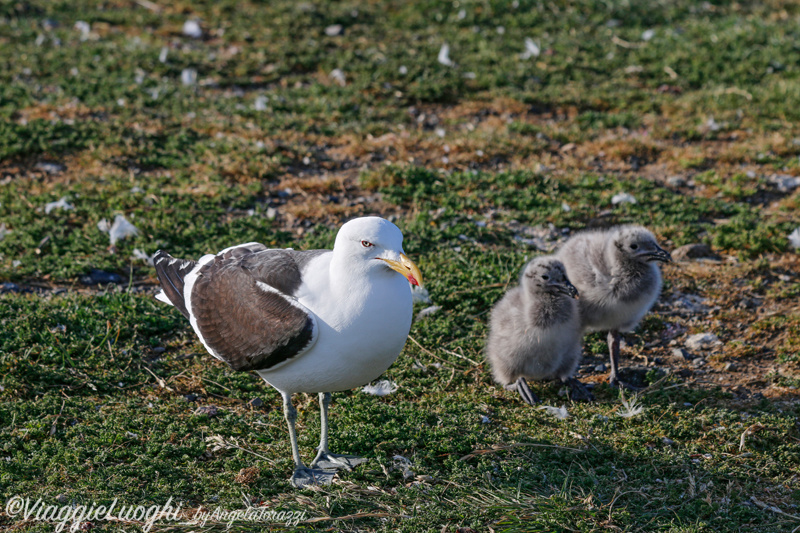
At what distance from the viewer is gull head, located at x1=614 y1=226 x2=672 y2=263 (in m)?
5.92

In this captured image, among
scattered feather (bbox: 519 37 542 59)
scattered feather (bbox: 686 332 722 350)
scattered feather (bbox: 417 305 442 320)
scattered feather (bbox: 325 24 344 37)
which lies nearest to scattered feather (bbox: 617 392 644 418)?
scattered feather (bbox: 686 332 722 350)

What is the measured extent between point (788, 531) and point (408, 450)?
2160 millimetres

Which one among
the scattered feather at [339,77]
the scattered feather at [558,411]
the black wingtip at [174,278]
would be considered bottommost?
the scattered feather at [558,411]

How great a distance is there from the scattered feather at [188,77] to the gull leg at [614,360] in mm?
6983

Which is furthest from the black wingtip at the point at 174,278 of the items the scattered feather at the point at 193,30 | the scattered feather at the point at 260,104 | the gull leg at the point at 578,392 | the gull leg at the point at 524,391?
the scattered feather at the point at 193,30

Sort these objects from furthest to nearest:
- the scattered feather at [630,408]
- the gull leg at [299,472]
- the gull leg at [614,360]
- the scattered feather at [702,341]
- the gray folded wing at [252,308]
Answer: the scattered feather at [702,341] < the gull leg at [614,360] < the scattered feather at [630,408] < the gull leg at [299,472] < the gray folded wing at [252,308]

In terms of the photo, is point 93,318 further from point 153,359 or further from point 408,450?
point 408,450

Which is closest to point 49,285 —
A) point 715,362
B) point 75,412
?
point 75,412

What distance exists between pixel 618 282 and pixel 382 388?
6.28 ft

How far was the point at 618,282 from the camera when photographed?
5.91 m

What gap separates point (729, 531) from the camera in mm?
4199

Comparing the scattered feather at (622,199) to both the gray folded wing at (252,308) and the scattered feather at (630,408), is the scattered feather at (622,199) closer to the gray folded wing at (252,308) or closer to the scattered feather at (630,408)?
the scattered feather at (630,408)

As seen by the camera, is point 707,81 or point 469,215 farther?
point 707,81

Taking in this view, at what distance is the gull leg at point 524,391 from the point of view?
5.58 meters
